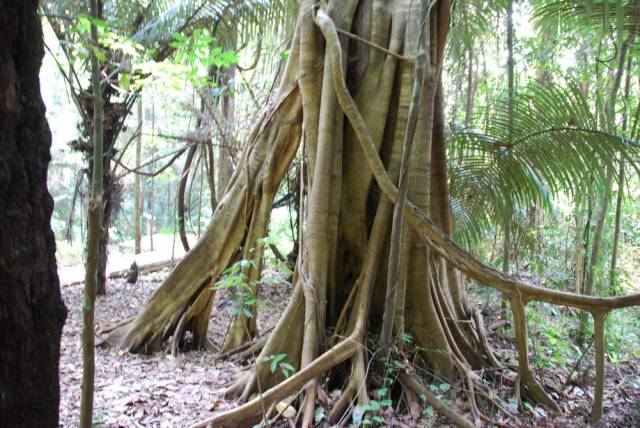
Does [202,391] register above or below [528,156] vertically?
below

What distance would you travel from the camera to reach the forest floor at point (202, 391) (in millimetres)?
3055

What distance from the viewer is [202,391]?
3447 millimetres

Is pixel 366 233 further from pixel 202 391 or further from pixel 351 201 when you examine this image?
pixel 202 391

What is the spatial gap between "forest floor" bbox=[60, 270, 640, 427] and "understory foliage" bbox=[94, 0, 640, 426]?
13 cm

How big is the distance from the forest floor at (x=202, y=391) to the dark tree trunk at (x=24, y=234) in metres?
1.43

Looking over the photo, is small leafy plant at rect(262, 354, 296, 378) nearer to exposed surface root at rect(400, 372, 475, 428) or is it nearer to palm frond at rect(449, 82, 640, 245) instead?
exposed surface root at rect(400, 372, 475, 428)

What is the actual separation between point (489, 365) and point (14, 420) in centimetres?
308

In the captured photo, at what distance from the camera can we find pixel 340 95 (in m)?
3.37

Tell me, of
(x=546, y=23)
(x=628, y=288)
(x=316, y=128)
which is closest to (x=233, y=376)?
(x=316, y=128)

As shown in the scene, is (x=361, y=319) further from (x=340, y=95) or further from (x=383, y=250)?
(x=340, y=95)

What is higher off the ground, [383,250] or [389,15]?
[389,15]

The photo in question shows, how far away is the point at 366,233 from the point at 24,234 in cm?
243

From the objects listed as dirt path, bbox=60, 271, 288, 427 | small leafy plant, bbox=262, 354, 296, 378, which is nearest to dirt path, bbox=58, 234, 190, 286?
dirt path, bbox=60, 271, 288, 427

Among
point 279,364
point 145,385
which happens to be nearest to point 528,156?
point 279,364
